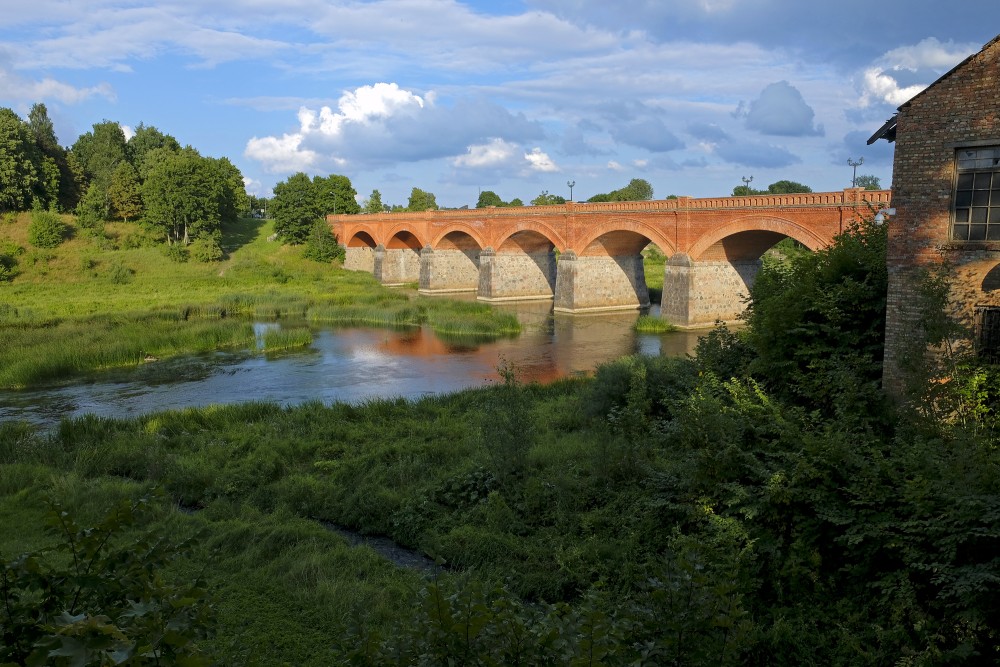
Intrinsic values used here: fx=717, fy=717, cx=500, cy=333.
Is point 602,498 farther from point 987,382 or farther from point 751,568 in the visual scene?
point 987,382

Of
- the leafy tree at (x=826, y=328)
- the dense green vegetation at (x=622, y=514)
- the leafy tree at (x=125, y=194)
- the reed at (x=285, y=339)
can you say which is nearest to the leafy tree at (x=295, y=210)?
the leafy tree at (x=125, y=194)

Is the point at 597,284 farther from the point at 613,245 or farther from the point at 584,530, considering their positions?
the point at 584,530

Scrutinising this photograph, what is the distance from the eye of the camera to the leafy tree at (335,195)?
234 feet

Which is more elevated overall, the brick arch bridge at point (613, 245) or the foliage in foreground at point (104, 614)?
the brick arch bridge at point (613, 245)

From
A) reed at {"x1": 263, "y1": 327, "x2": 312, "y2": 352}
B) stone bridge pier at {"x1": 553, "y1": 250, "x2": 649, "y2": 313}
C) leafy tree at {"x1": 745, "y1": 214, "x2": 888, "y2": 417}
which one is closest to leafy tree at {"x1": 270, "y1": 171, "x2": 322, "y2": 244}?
stone bridge pier at {"x1": 553, "y1": 250, "x2": 649, "y2": 313}

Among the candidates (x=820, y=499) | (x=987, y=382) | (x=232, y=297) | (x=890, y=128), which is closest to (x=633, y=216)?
(x=232, y=297)

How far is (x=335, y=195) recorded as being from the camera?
7244 cm

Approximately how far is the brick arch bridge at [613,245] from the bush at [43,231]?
78.9 feet

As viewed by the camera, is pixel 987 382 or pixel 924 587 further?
pixel 987 382

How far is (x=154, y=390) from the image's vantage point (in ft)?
72.6

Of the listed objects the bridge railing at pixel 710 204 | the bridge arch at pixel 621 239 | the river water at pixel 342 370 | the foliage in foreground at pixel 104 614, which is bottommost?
the river water at pixel 342 370

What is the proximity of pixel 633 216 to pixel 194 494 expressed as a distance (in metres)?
28.6

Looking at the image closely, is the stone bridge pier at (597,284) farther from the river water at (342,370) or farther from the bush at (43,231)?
the bush at (43,231)

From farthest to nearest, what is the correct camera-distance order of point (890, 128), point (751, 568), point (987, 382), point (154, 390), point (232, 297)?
point (232, 297) → point (154, 390) → point (890, 128) → point (987, 382) → point (751, 568)
